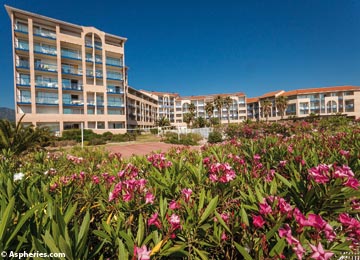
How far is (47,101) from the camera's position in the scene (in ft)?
106

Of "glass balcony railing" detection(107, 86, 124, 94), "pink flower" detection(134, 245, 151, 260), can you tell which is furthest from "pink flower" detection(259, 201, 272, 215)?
"glass balcony railing" detection(107, 86, 124, 94)

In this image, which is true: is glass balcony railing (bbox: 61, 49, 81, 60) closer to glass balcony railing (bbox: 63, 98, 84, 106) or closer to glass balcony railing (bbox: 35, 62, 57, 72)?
glass balcony railing (bbox: 35, 62, 57, 72)

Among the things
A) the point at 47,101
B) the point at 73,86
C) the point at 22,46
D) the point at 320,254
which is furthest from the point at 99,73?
the point at 320,254

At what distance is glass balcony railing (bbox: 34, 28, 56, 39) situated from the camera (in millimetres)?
32259

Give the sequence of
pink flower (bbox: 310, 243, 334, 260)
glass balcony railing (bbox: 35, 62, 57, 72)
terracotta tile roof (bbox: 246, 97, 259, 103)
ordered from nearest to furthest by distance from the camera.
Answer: pink flower (bbox: 310, 243, 334, 260) → glass balcony railing (bbox: 35, 62, 57, 72) → terracotta tile roof (bbox: 246, 97, 259, 103)

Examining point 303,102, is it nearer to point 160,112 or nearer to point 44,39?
point 160,112

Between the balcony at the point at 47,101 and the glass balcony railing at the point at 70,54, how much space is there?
28.6 ft

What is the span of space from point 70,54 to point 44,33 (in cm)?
499

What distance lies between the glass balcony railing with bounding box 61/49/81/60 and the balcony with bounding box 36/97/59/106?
8.70 metres

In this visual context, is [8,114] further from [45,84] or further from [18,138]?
[18,138]

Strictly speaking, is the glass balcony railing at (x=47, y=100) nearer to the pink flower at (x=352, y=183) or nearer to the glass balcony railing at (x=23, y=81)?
the glass balcony railing at (x=23, y=81)

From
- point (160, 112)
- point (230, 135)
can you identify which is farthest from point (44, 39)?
point (160, 112)

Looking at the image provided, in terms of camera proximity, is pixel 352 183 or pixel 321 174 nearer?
pixel 352 183

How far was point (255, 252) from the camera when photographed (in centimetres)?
108
